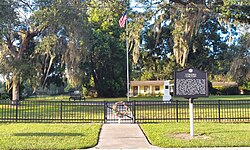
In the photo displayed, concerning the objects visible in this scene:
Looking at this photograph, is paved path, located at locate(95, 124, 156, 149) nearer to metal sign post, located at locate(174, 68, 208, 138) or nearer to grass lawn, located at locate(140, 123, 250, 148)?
grass lawn, located at locate(140, 123, 250, 148)

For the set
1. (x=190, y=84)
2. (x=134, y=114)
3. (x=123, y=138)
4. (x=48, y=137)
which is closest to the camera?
(x=48, y=137)

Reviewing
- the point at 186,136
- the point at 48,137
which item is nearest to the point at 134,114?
the point at 186,136

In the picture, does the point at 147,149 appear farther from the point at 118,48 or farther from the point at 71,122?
the point at 118,48

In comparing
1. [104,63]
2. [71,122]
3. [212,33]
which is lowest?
[71,122]

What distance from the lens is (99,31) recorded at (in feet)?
130

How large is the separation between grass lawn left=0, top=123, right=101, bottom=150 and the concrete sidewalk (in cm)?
27

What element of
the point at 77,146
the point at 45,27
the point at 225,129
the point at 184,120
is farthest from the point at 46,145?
the point at 45,27

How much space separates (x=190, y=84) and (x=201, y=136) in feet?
5.15

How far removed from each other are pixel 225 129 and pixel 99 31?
32251 millimetres

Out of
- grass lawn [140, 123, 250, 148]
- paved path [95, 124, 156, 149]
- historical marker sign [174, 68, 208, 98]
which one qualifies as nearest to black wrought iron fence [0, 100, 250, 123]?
paved path [95, 124, 156, 149]

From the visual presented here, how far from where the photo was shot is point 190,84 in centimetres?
852

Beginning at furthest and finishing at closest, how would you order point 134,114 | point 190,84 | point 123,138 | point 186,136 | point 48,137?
point 134,114 → point 190,84 → point 186,136 → point 123,138 → point 48,137

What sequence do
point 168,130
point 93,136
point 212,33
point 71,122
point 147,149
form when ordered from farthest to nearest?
point 212,33
point 71,122
point 168,130
point 93,136
point 147,149

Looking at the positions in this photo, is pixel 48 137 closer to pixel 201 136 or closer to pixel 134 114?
pixel 134 114
